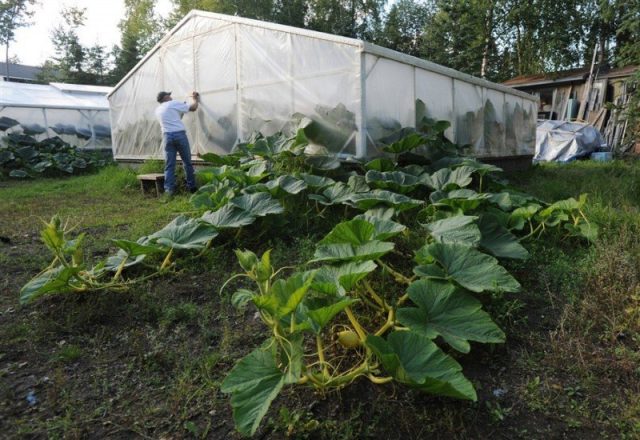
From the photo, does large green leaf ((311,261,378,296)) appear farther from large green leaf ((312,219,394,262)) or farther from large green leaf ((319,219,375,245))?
large green leaf ((319,219,375,245))

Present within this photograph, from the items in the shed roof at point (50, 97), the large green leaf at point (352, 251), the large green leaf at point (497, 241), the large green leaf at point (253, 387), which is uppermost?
the shed roof at point (50, 97)

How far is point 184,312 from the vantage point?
2154mm

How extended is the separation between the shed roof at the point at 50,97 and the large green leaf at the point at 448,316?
1246cm

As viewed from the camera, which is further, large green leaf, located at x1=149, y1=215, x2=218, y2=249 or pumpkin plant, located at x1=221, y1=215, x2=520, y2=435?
large green leaf, located at x1=149, y1=215, x2=218, y2=249

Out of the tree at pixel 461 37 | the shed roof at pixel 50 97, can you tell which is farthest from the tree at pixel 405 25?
the shed roof at pixel 50 97

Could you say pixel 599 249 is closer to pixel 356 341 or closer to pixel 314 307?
pixel 356 341

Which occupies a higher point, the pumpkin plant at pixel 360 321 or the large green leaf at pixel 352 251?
the large green leaf at pixel 352 251

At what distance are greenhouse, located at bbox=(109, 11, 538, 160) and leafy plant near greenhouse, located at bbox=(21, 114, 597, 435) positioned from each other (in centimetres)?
104

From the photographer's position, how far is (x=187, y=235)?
106 inches

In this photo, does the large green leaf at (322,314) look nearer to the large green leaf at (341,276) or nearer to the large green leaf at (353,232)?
the large green leaf at (341,276)

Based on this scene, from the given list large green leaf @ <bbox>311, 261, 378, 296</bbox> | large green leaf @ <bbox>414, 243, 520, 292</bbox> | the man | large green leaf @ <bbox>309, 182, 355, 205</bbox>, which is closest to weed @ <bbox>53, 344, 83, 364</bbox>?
large green leaf @ <bbox>311, 261, 378, 296</bbox>

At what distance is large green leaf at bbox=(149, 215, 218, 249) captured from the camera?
8.43ft

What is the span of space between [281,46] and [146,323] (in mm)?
4242

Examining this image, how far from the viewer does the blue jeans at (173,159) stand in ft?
18.6
